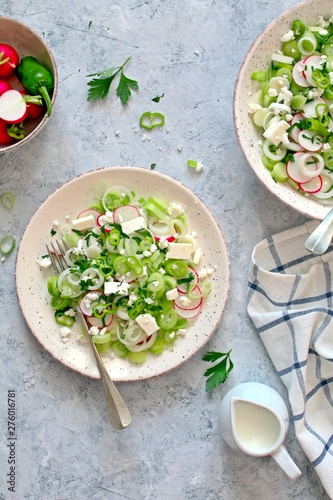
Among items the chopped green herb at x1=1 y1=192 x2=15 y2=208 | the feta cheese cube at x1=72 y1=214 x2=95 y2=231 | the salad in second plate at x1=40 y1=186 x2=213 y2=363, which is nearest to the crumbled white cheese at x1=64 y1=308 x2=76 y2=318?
the salad in second plate at x1=40 y1=186 x2=213 y2=363

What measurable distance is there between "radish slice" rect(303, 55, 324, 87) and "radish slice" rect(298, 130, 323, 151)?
149mm

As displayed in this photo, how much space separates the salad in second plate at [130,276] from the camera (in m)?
1.87

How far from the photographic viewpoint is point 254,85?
192cm

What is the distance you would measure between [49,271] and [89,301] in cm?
19

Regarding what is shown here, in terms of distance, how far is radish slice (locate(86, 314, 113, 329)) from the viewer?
6.24 ft

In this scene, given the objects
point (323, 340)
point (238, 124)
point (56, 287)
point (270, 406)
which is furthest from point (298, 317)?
point (56, 287)

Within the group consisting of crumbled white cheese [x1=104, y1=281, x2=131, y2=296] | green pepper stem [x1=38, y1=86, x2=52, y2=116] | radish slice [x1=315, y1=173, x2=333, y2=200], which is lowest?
crumbled white cheese [x1=104, y1=281, x2=131, y2=296]

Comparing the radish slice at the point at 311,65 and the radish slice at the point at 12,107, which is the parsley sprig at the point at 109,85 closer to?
the radish slice at the point at 12,107

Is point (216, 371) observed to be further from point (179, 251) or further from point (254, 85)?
point (254, 85)

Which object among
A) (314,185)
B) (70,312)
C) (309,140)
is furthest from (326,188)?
(70,312)

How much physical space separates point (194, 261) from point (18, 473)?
913 mm

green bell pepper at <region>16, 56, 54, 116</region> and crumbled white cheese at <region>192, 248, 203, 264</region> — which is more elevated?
green bell pepper at <region>16, 56, 54, 116</region>

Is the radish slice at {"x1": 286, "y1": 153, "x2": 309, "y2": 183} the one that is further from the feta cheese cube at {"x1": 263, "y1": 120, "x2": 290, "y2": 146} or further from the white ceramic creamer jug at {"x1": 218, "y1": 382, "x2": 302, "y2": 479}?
the white ceramic creamer jug at {"x1": 218, "y1": 382, "x2": 302, "y2": 479}

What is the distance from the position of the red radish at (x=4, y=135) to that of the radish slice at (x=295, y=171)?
0.86m
